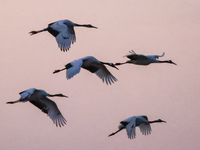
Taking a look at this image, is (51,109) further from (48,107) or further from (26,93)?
(26,93)

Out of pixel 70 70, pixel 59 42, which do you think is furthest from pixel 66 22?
pixel 70 70

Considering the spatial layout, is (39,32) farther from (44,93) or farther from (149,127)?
(149,127)

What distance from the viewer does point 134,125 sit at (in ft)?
104

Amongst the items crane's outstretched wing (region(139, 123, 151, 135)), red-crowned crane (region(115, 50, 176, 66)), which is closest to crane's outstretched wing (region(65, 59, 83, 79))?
red-crowned crane (region(115, 50, 176, 66))

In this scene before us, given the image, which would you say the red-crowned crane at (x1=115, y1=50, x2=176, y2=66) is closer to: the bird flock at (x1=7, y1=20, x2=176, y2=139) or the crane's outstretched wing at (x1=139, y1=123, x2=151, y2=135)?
the bird flock at (x1=7, y1=20, x2=176, y2=139)

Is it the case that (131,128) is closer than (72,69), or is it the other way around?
(72,69)

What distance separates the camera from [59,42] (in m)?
29.4

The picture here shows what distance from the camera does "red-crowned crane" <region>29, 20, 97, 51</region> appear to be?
96.6ft

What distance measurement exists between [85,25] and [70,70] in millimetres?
6069

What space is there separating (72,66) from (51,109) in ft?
15.4

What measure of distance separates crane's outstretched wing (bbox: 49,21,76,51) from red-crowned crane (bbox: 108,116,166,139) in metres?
4.03

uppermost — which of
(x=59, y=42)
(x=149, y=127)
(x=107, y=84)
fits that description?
(x=59, y=42)

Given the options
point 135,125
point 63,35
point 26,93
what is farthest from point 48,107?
point 63,35

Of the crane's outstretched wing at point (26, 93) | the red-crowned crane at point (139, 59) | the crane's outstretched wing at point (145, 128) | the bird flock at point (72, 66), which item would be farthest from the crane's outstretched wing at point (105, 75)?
the crane's outstretched wing at point (26, 93)
